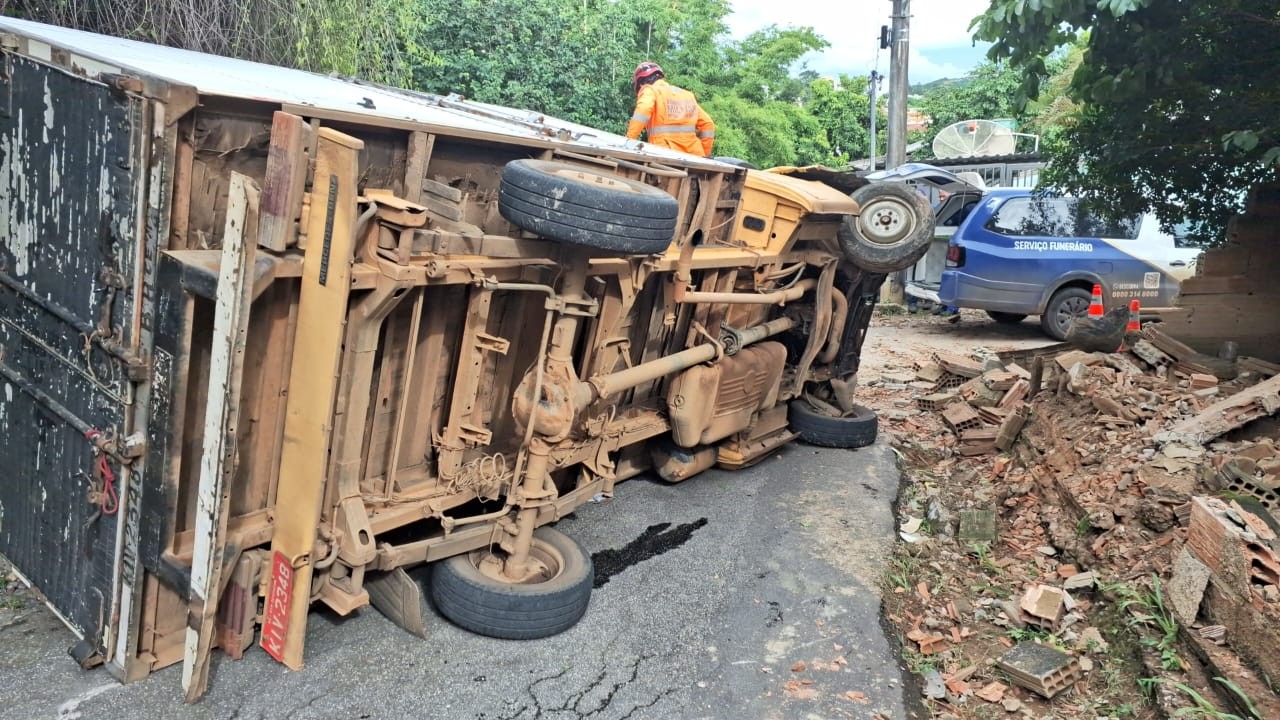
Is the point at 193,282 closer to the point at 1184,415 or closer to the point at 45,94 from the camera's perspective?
the point at 45,94

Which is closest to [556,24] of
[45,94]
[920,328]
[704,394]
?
[920,328]

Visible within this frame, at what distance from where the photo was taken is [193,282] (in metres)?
2.94

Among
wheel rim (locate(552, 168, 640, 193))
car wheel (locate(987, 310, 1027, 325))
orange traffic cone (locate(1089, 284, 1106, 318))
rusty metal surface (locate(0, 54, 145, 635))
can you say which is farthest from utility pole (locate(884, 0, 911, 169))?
rusty metal surface (locate(0, 54, 145, 635))

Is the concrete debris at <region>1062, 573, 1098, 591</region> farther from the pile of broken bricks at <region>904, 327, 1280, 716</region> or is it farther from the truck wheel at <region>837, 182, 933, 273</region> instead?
the truck wheel at <region>837, 182, 933, 273</region>

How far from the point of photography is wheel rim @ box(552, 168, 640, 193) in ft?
12.2

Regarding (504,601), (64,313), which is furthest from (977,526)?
(64,313)

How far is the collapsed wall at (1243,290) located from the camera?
7.18m

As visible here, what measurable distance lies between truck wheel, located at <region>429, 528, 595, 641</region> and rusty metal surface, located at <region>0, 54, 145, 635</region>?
4.02 feet

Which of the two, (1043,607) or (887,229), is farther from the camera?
(887,229)

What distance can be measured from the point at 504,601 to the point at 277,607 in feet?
2.90

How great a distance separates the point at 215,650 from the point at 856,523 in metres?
3.68

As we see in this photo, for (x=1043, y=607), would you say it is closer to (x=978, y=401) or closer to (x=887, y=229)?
(x=887, y=229)

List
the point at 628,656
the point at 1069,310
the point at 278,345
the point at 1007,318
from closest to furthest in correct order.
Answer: the point at 278,345 < the point at 628,656 < the point at 1069,310 < the point at 1007,318

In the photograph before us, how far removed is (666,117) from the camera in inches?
286
